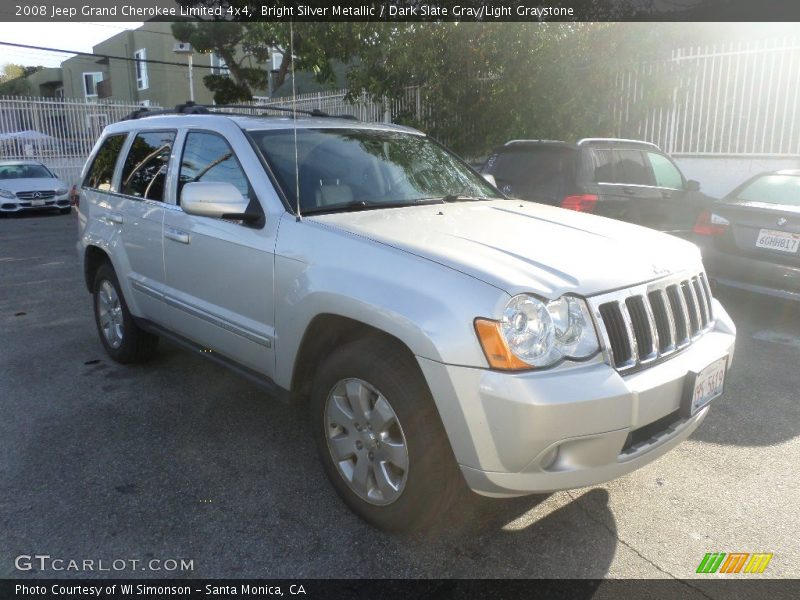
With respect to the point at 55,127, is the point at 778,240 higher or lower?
lower

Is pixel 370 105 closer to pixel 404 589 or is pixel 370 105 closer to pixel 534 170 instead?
pixel 534 170

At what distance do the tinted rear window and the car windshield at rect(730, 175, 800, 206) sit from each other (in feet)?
5.18

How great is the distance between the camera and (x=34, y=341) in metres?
5.62

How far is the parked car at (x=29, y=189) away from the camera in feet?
50.4

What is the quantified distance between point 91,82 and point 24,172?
3027cm

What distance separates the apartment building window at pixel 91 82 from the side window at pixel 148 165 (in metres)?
42.9

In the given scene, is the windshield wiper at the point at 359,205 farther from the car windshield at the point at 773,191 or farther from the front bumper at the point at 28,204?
the front bumper at the point at 28,204

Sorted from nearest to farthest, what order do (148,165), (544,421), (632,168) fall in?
(544,421), (148,165), (632,168)

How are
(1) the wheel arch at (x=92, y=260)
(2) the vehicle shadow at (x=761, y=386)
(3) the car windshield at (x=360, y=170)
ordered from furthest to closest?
(1) the wheel arch at (x=92, y=260) < (2) the vehicle shadow at (x=761, y=386) < (3) the car windshield at (x=360, y=170)

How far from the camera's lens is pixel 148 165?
4.44 m

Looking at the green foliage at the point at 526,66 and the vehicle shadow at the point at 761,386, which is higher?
the green foliage at the point at 526,66

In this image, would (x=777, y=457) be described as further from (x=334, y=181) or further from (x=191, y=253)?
(x=191, y=253)

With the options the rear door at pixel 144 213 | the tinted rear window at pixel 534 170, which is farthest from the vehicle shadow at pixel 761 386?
the rear door at pixel 144 213

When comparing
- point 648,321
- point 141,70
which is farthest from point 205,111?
point 141,70
